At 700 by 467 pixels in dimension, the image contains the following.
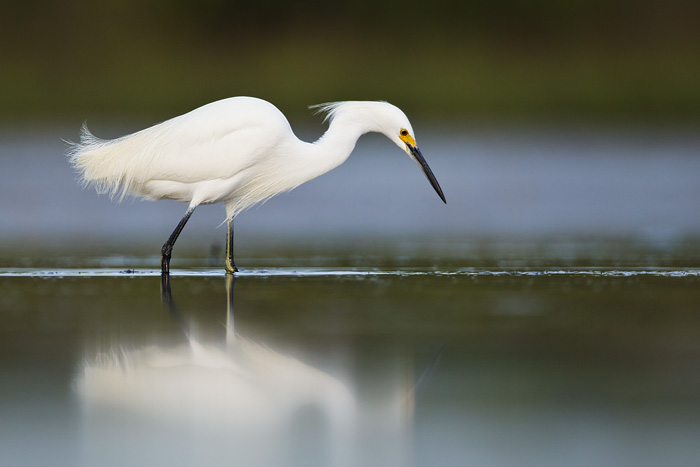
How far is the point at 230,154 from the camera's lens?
25.9 feet

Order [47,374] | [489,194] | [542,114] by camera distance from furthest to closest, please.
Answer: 1. [542,114]
2. [489,194]
3. [47,374]

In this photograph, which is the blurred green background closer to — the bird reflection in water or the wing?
the wing

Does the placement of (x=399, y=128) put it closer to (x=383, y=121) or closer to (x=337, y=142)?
(x=383, y=121)

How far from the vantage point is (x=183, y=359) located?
440 centimetres

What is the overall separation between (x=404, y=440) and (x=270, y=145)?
4.80 meters

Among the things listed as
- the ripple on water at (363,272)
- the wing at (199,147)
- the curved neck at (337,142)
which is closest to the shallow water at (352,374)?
the ripple on water at (363,272)

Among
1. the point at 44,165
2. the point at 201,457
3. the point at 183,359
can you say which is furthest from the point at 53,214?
the point at 201,457

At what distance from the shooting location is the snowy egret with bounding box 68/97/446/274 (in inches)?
311

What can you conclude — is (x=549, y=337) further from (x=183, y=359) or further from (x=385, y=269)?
(x=385, y=269)

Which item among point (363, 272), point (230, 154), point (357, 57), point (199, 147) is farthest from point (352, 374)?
point (357, 57)

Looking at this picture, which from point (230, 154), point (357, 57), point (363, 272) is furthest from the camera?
point (357, 57)

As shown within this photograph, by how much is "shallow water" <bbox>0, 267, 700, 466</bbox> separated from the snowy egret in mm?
1597

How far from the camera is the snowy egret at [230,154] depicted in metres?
7.89

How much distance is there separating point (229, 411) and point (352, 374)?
0.64 meters
